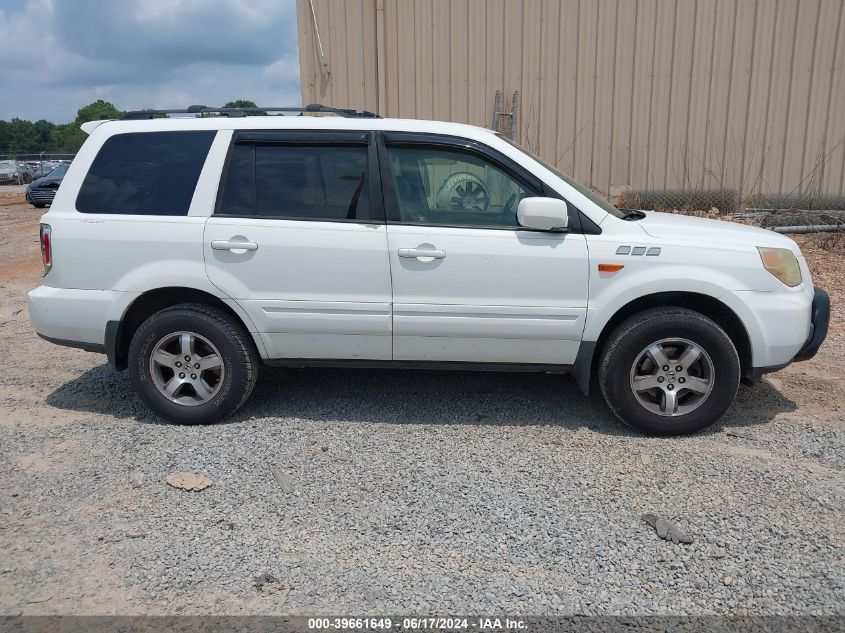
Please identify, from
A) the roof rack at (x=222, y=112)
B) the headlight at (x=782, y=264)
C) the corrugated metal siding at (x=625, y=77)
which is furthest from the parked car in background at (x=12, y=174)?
the headlight at (x=782, y=264)

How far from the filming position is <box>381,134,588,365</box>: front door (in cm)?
419

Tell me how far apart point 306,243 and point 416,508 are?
1754 millimetres

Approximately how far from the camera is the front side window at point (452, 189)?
4.30 metres

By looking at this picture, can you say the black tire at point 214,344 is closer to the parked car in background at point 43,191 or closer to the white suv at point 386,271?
the white suv at point 386,271

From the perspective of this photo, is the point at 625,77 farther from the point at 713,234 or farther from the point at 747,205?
the point at 713,234

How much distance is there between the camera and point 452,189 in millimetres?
4387

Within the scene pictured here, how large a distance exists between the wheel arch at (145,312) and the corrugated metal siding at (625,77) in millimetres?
7145

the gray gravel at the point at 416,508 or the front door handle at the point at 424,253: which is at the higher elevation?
the front door handle at the point at 424,253

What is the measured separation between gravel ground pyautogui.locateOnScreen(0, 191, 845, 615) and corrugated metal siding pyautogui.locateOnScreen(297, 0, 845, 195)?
6034mm

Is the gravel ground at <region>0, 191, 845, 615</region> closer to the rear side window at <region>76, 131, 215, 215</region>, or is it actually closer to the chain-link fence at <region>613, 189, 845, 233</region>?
the rear side window at <region>76, 131, 215, 215</region>

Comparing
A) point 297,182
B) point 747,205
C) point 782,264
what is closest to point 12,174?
point 747,205

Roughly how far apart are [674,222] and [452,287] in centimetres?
156

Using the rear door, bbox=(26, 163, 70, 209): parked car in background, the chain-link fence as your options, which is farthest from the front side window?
bbox=(26, 163, 70, 209): parked car in background

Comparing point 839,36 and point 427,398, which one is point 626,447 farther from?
point 839,36
